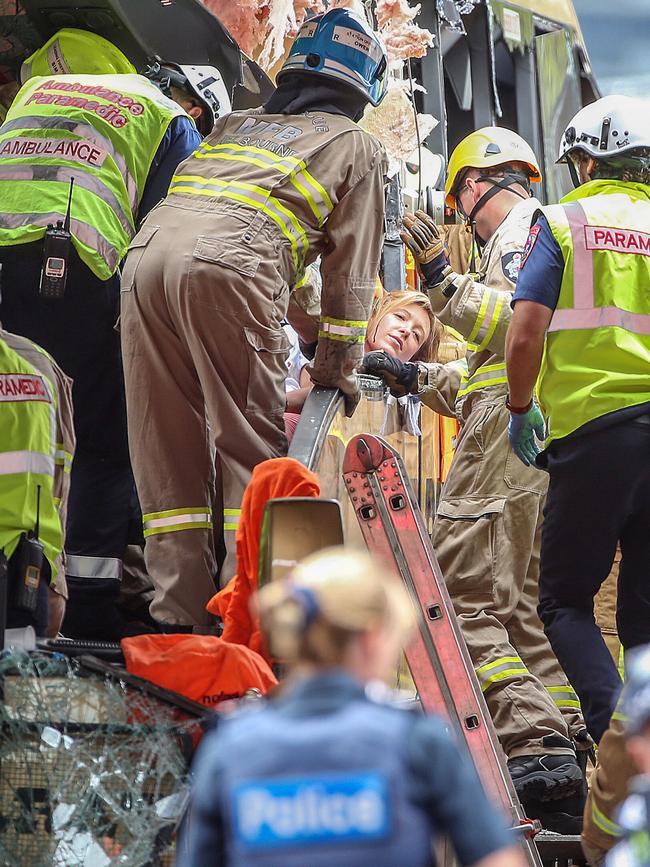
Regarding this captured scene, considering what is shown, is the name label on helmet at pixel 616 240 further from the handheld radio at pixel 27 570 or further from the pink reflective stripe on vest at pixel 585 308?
the handheld radio at pixel 27 570

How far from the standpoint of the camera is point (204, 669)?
3248mm

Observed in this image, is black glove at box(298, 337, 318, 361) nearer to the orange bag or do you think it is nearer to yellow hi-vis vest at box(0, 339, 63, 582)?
yellow hi-vis vest at box(0, 339, 63, 582)

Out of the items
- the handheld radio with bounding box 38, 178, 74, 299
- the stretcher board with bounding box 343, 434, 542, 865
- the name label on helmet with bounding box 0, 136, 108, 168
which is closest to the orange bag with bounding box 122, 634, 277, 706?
the stretcher board with bounding box 343, 434, 542, 865

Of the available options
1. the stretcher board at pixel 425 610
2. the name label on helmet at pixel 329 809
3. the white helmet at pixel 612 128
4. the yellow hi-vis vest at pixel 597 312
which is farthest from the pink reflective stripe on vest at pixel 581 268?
the name label on helmet at pixel 329 809

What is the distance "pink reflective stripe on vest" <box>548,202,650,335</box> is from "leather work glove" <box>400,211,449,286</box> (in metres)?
1.22

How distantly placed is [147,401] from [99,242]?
717 millimetres

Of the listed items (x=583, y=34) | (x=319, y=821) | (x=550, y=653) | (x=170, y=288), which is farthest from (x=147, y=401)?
(x=583, y=34)

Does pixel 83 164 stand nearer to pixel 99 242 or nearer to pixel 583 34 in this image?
pixel 99 242

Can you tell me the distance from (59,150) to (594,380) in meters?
2.11

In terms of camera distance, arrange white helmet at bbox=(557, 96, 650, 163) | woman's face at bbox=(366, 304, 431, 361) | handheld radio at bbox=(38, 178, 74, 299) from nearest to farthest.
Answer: white helmet at bbox=(557, 96, 650, 163), handheld radio at bbox=(38, 178, 74, 299), woman's face at bbox=(366, 304, 431, 361)

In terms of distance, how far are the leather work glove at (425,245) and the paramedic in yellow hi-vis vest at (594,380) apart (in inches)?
41.3

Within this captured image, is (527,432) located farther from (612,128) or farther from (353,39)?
(353,39)

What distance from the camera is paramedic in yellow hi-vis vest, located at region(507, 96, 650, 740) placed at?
4312 mm

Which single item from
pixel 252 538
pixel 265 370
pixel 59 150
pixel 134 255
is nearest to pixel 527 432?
pixel 265 370
